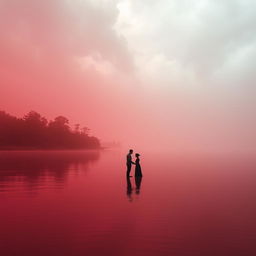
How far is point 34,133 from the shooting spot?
5423 inches

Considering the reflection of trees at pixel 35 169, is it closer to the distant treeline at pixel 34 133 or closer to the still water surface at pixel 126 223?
the still water surface at pixel 126 223

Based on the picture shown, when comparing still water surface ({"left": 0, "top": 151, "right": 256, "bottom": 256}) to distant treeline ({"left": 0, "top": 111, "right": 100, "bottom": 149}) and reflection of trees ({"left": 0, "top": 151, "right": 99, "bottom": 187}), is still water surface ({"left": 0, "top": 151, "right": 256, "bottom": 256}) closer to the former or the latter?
reflection of trees ({"left": 0, "top": 151, "right": 99, "bottom": 187})

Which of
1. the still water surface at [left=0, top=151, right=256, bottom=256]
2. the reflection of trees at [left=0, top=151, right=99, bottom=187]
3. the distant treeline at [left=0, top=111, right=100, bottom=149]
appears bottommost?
the still water surface at [left=0, top=151, right=256, bottom=256]

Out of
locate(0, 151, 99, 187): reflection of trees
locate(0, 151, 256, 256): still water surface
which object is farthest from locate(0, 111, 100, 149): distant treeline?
locate(0, 151, 256, 256): still water surface

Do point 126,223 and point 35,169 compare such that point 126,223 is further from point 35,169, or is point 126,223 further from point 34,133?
point 34,133

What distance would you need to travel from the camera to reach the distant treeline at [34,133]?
128750mm

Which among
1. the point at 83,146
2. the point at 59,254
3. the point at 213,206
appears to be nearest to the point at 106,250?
the point at 59,254

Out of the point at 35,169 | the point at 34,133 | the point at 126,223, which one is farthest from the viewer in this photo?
the point at 34,133

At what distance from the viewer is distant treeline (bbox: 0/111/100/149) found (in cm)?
12875

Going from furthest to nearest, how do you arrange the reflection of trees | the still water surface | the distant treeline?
1. the distant treeline
2. the reflection of trees
3. the still water surface

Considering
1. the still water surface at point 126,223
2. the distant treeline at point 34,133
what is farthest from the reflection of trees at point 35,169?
the distant treeline at point 34,133

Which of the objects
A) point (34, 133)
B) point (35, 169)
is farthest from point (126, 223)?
point (34, 133)

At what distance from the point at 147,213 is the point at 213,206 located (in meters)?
4.53

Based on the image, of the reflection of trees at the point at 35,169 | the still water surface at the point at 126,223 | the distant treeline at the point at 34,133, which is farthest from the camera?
the distant treeline at the point at 34,133
